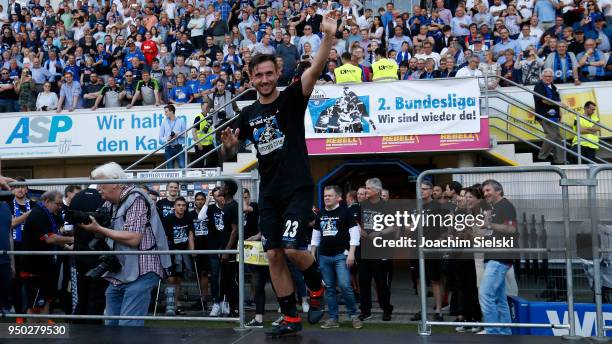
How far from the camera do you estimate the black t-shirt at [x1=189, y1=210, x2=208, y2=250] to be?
349 inches

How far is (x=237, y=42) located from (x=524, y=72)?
304 inches

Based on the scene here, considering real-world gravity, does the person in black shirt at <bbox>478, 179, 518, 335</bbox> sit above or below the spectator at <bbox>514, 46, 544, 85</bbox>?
below

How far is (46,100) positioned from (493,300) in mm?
13915

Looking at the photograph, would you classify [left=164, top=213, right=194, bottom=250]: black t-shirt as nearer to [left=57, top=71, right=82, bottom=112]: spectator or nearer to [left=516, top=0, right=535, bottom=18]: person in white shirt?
[left=57, top=71, right=82, bottom=112]: spectator

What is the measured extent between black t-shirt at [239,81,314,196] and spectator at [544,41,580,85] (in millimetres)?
10861

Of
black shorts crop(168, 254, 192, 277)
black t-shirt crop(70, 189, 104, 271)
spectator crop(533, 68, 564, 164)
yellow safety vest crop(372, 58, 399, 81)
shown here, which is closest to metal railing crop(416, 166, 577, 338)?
black shorts crop(168, 254, 192, 277)

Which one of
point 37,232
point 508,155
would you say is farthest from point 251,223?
point 508,155

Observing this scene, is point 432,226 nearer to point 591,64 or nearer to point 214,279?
point 214,279

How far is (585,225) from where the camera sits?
6.14 metres

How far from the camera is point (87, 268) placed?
25.0 feet

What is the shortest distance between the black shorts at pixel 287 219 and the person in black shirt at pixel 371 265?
14.2 ft

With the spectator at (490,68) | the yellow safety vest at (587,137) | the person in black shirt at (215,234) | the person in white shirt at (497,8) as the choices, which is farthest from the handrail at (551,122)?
the person in black shirt at (215,234)

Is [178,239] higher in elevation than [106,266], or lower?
higher

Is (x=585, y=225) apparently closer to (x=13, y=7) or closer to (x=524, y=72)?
(x=524, y=72)
